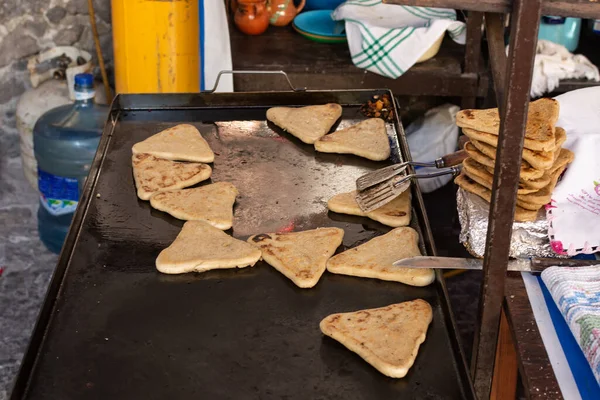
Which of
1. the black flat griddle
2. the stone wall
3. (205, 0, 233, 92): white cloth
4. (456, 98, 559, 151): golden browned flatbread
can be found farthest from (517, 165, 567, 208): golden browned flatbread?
the stone wall

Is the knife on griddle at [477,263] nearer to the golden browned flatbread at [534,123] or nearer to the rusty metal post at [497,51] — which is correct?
the golden browned flatbread at [534,123]

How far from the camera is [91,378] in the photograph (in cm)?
151

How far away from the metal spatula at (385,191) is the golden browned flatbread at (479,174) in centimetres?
13

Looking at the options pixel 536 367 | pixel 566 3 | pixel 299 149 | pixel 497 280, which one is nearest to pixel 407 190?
pixel 299 149

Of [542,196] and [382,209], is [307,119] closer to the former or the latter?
[382,209]

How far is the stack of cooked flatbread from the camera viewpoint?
5.70 feet

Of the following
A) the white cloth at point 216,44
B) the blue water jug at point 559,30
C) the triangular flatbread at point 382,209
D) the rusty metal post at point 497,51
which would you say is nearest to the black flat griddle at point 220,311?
the triangular flatbread at point 382,209

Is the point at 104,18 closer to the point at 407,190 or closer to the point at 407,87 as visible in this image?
the point at 407,87

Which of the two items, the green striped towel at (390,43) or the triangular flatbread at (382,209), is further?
the green striped towel at (390,43)

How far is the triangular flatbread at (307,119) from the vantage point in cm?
249

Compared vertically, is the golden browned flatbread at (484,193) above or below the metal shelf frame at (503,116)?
below

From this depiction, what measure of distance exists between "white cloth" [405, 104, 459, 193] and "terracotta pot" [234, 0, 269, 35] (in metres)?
0.93

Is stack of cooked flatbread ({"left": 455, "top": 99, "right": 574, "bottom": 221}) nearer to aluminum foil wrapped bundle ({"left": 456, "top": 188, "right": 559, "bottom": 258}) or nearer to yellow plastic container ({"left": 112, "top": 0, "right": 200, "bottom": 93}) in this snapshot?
aluminum foil wrapped bundle ({"left": 456, "top": 188, "right": 559, "bottom": 258})

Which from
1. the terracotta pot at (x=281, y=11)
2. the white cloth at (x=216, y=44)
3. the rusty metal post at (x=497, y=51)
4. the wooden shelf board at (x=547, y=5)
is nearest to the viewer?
the wooden shelf board at (x=547, y=5)
